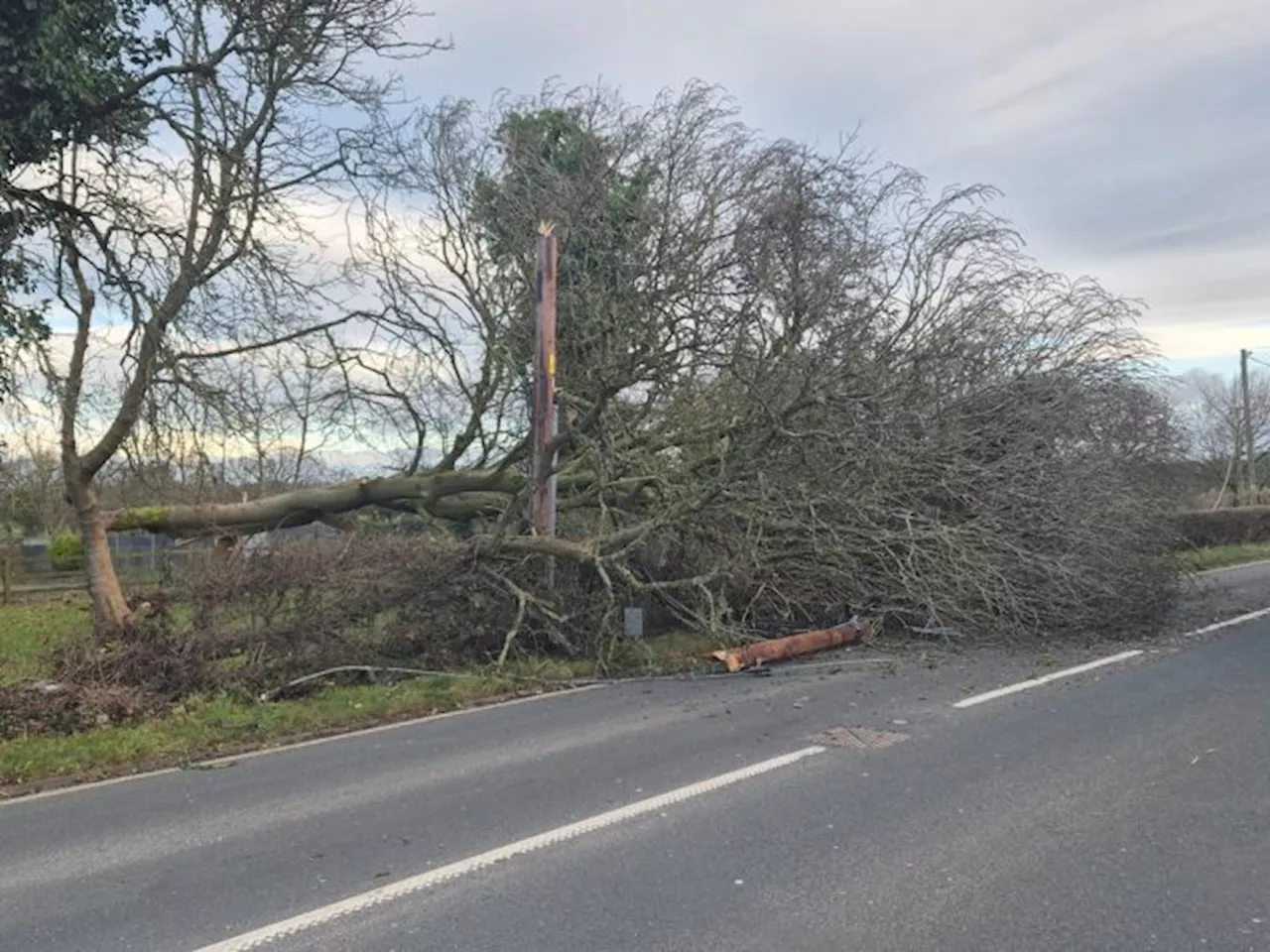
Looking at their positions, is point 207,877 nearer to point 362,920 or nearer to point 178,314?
point 362,920

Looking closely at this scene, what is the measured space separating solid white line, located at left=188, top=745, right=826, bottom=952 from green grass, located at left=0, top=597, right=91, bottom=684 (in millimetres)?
5807

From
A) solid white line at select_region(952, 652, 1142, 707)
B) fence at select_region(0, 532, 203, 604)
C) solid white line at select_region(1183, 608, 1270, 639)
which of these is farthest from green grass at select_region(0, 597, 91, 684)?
solid white line at select_region(1183, 608, 1270, 639)

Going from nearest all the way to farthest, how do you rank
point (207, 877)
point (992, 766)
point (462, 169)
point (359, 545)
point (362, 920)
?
point (362, 920) → point (207, 877) → point (992, 766) → point (359, 545) → point (462, 169)

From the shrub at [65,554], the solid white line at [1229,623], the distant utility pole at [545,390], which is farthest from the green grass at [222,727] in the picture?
the shrub at [65,554]

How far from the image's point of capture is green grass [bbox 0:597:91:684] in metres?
9.33

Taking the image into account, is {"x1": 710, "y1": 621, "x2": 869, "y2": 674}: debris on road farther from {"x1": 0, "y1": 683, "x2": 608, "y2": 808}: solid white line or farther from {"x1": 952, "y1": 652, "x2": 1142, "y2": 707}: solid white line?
{"x1": 952, "y1": 652, "x2": 1142, "y2": 707}: solid white line

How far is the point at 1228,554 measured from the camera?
25391 mm

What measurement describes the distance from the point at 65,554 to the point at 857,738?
27.8 metres

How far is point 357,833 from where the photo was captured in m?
5.29

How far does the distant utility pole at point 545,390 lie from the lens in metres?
11.5

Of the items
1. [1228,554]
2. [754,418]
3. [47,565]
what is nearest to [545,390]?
[754,418]

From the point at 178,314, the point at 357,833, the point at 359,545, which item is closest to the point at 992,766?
the point at 357,833

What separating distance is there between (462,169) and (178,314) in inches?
226

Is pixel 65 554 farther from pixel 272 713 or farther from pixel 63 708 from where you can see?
pixel 272 713
